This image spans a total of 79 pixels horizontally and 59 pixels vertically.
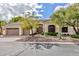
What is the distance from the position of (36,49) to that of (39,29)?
36 centimetres

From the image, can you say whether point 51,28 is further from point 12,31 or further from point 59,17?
point 12,31

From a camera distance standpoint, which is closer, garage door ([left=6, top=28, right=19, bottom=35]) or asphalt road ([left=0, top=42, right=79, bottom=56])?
asphalt road ([left=0, top=42, right=79, bottom=56])

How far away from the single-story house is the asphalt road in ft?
0.69

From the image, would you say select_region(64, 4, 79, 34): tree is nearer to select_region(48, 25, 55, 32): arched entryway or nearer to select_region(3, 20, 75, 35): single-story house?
select_region(3, 20, 75, 35): single-story house

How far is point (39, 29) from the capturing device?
4438mm

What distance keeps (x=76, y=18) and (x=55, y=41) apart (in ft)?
1.84

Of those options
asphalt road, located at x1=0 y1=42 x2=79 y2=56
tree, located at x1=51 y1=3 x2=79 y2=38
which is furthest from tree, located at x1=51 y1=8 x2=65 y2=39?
asphalt road, located at x1=0 y1=42 x2=79 y2=56

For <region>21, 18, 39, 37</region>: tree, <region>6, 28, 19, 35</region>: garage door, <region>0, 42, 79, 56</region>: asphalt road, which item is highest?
<region>21, 18, 39, 37</region>: tree

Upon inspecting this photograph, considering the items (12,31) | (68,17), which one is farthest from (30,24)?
(68,17)

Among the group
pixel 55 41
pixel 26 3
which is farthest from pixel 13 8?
pixel 55 41

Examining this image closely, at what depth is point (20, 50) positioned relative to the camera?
4.40 metres

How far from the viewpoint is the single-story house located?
14.5ft

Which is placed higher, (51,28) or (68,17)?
(68,17)

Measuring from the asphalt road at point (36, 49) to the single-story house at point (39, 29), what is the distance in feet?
0.69
